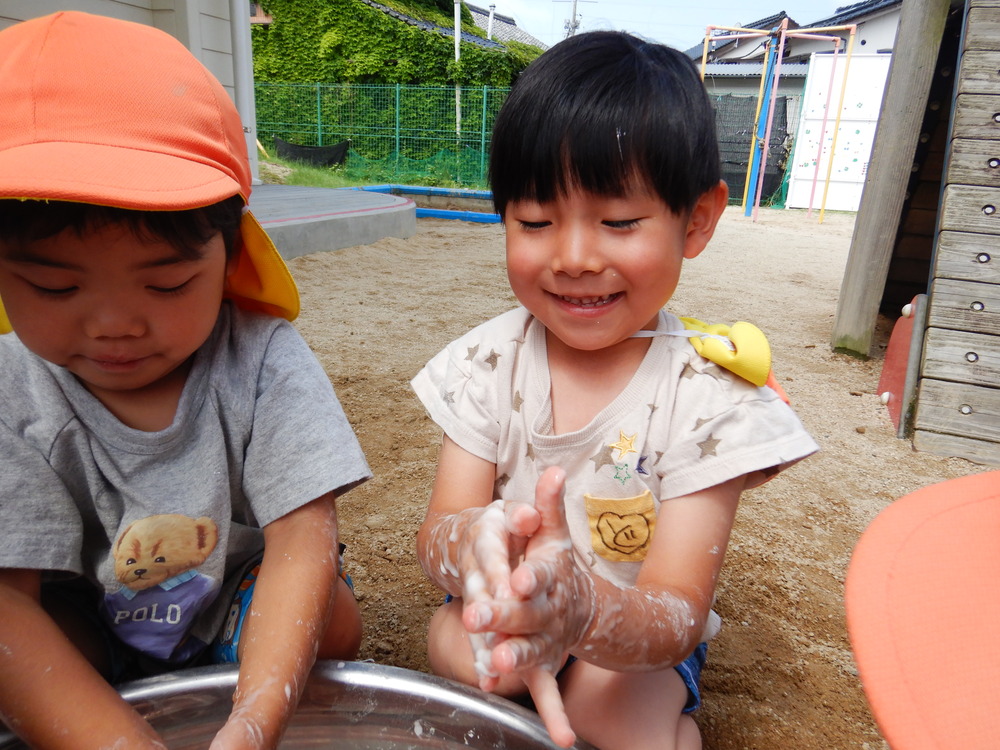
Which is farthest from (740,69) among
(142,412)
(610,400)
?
(142,412)

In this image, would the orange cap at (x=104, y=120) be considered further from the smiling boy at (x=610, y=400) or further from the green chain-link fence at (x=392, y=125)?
the green chain-link fence at (x=392, y=125)

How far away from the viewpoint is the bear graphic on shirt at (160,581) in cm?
103

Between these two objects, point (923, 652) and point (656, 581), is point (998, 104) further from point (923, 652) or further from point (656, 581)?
point (923, 652)

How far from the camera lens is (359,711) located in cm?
106

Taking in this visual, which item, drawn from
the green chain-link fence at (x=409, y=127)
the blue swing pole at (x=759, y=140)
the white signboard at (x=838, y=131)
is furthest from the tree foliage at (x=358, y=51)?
the white signboard at (x=838, y=131)

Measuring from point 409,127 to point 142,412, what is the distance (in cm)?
1343

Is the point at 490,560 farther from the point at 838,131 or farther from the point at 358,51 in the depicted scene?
the point at 358,51

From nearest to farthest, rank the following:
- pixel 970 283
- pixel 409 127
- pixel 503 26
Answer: pixel 970 283 < pixel 409 127 < pixel 503 26

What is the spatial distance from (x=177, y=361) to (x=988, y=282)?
268 cm

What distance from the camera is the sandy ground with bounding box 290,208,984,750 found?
4.62 ft

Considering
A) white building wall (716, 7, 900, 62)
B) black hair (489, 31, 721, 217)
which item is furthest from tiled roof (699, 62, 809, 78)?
Answer: black hair (489, 31, 721, 217)

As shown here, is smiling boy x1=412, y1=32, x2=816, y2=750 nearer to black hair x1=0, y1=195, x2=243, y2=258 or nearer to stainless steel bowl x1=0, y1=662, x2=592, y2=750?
stainless steel bowl x1=0, y1=662, x2=592, y2=750

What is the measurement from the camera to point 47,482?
959 millimetres

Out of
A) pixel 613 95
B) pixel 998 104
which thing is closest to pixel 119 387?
pixel 613 95
